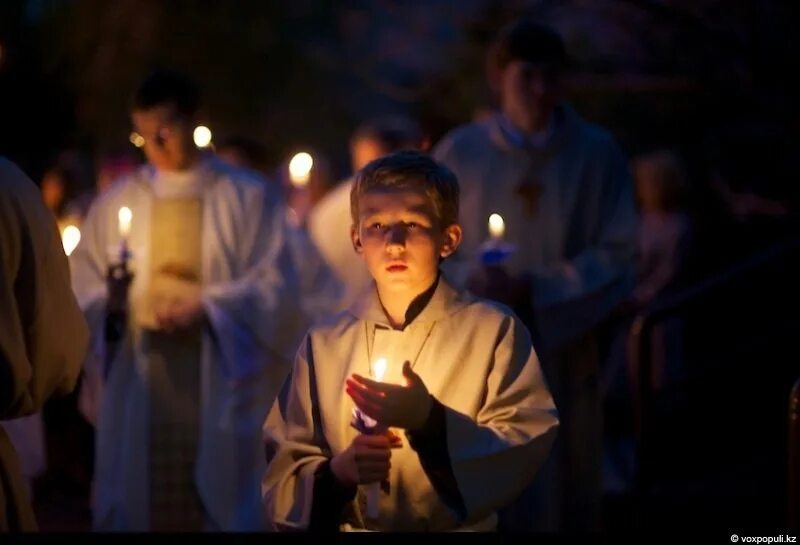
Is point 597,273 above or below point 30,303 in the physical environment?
above

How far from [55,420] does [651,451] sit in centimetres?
433

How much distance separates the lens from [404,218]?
4.36 metres

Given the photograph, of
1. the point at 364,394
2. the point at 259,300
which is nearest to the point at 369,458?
the point at 364,394

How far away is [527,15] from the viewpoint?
1128 centimetres

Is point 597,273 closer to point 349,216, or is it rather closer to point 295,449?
point 349,216

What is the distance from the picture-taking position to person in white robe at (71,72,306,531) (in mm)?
7801

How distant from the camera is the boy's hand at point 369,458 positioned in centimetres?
402

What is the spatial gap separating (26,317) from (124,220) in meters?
2.61

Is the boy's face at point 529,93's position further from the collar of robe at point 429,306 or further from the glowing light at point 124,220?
the collar of robe at point 429,306

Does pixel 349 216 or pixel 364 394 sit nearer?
pixel 364 394

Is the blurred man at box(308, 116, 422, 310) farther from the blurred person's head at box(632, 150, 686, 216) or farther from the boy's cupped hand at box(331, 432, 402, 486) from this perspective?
the boy's cupped hand at box(331, 432, 402, 486)

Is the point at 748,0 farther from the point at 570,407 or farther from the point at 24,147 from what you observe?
the point at 24,147

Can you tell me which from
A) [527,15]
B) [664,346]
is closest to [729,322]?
[664,346]

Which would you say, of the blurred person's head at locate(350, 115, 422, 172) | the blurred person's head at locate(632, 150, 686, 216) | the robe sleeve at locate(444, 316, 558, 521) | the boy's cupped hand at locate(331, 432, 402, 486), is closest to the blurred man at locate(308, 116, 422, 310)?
the blurred person's head at locate(350, 115, 422, 172)
